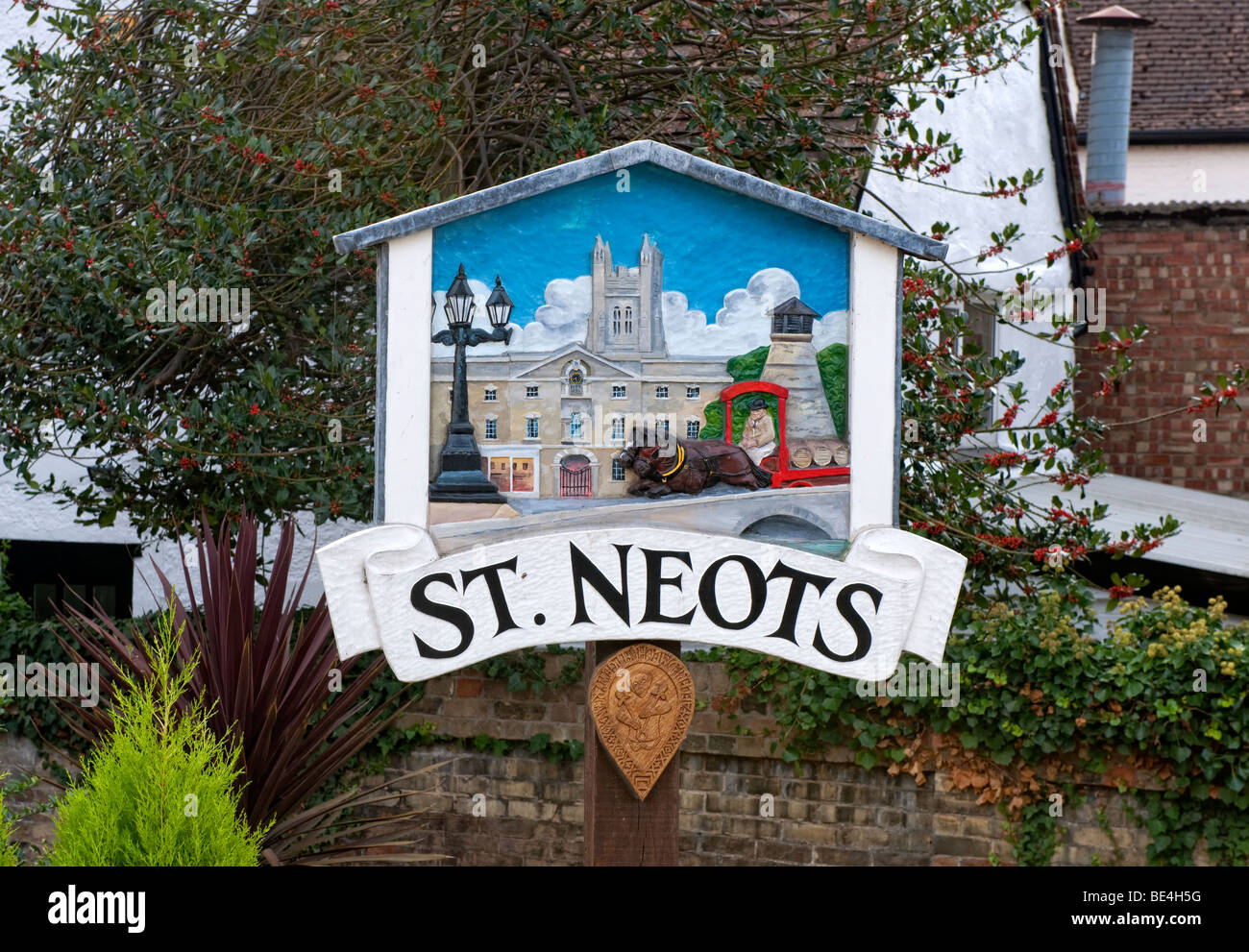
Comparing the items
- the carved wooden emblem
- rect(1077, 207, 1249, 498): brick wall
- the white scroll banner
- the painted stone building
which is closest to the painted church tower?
the painted stone building

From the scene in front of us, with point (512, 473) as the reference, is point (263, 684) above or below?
below

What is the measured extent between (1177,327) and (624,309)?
13.1 meters

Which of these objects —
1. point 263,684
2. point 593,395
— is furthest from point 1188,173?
point 593,395

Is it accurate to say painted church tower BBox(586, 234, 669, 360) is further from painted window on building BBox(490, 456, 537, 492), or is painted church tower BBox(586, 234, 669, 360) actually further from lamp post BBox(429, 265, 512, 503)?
painted window on building BBox(490, 456, 537, 492)

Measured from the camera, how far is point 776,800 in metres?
6.76

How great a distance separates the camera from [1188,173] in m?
19.3

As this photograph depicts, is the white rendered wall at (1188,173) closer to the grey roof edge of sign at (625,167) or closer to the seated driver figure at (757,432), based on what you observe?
the grey roof edge of sign at (625,167)

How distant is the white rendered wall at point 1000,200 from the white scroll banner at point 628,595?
5898 mm

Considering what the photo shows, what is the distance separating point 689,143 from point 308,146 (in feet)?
6.03

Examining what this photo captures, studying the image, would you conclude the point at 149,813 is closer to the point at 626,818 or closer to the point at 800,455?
the point at 626,818

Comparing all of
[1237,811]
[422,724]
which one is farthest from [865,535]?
[422,724]

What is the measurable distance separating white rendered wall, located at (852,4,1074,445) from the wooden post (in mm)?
6140

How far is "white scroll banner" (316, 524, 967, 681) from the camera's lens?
3787mm

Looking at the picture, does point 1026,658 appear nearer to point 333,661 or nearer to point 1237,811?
point 1237,811
